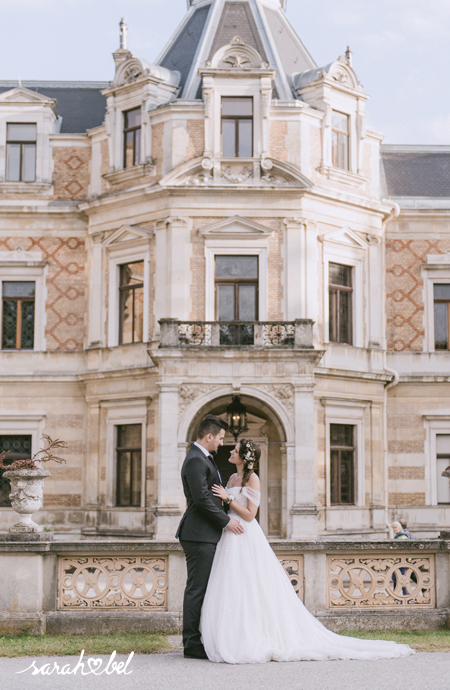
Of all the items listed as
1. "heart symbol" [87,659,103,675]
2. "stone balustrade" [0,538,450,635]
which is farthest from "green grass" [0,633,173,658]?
"heart symbol" [87,659,103,675]

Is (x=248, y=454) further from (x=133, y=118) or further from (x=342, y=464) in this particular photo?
(x=133, y=118)

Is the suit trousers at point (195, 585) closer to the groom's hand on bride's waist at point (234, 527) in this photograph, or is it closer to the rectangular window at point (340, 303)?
the groom's hand on bride's waist at point (234, 527)

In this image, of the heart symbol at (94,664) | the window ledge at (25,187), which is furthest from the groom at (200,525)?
the window ledge at (25,187)

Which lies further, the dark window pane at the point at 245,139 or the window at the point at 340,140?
the window at the point at 340,140

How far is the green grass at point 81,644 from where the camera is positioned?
7762mm

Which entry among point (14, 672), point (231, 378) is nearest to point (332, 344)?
point (231, 378)

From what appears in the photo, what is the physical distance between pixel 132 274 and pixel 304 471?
6559 millimetres

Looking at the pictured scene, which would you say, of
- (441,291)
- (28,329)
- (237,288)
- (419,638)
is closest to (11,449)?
(28,329)

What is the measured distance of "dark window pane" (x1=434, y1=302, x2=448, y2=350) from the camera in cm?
2344

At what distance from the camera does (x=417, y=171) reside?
82.0ft

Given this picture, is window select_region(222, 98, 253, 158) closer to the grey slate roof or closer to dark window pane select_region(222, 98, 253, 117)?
dark window pane select_region(222, 98, 253, 117)

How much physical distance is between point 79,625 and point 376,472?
13.8m

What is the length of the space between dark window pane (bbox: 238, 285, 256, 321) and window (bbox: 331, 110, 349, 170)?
157 inches

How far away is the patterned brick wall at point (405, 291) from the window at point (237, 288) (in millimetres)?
4331
